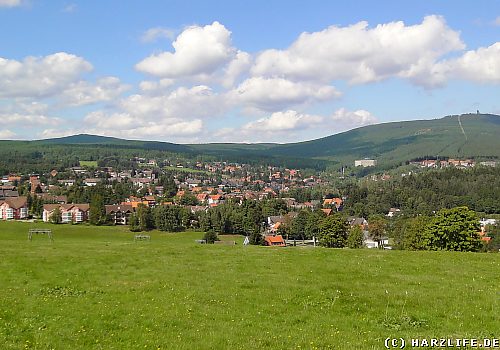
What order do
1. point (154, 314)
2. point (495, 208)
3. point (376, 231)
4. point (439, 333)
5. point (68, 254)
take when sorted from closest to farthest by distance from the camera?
point (439, 333) → point (154, 314) → point (68, 254) → point (376, 231) → point (495, 208)

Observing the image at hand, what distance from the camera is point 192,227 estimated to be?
132 metres

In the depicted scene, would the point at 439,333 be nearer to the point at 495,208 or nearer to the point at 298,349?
the point at 298,349

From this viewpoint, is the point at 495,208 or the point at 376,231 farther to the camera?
the point at 495,208

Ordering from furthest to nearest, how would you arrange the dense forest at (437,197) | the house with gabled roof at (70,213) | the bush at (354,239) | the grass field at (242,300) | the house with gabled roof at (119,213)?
the dense forest at (437,197) < the house with gabled roof at (119,213) < the house with gabled roof at (70,213) < the bush at (354,239) < the grass field at (242,300)

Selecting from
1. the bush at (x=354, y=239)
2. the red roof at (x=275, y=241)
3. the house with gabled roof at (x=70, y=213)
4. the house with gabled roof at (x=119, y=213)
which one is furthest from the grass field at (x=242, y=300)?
the house with gabled roof at (x=119, y=213)

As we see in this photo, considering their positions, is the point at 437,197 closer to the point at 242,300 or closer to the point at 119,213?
the point at 119,213

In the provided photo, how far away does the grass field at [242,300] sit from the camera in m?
14.4

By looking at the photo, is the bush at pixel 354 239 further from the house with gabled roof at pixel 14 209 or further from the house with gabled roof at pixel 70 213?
the house with gabled roof at pixel 14 209

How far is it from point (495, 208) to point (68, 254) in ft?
551

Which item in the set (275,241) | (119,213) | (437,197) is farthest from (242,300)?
(437,197)

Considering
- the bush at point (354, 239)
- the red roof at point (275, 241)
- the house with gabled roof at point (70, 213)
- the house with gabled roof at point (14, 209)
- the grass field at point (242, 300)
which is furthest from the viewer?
the house with gabled roof at point (14, 209)

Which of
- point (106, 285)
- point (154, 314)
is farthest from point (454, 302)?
Answer: point (106, 285)

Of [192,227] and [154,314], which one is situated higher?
[154,314]

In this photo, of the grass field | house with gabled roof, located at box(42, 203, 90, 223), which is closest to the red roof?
house with gabled roof, located at box(42, 203, 90, 223)
